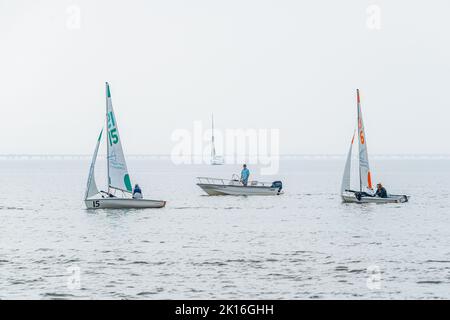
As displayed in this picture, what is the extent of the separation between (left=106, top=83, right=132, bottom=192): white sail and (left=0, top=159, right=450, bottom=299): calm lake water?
8.63 ft

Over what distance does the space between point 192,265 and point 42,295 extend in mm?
9137

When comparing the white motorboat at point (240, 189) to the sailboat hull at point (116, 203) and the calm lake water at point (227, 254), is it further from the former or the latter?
the sailboat hull at point (116, 203)

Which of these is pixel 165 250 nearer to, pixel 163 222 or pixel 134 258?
pixel 134 258

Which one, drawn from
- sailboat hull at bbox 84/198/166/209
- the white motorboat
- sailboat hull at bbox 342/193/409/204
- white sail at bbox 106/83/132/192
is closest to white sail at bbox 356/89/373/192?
sailboat hull at bbox 342/193/409/204

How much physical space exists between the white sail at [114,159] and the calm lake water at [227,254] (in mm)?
2631

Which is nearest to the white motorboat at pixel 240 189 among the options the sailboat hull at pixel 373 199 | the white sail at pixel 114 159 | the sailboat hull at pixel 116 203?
the sailboat hull at pixel 373 199

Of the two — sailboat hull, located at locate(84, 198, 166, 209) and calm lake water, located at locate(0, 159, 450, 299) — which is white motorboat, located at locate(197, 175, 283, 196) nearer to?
calm lake water, located at locate(0, 159, 450, 299)

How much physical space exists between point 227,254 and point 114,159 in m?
26.1

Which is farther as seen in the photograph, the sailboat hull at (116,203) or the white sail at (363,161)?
the white sail at (363,161)

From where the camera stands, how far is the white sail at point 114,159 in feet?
204

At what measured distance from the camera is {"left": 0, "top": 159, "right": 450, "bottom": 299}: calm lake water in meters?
28.5

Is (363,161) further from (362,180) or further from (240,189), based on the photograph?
(240,189)

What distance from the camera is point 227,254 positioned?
127 ft
